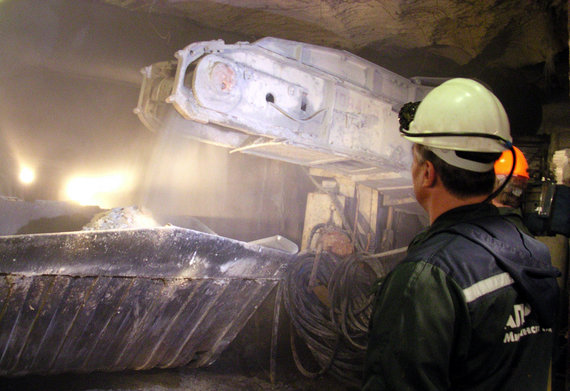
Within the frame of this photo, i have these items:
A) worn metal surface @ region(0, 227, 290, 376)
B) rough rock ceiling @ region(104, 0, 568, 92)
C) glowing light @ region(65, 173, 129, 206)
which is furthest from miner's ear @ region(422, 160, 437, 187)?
glowing light @ region(65, 173, 129, 206)

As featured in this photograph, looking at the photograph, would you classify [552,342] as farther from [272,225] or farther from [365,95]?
[272,225]

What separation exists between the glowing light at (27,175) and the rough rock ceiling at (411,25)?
103 inches

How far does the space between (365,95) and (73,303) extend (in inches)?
146

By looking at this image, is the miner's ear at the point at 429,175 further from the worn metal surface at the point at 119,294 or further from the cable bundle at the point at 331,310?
the cable bundle at the point at 331,310

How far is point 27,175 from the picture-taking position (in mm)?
5070

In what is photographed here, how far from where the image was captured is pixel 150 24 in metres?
5.12

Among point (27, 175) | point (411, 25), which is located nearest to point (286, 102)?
point (411, 25)

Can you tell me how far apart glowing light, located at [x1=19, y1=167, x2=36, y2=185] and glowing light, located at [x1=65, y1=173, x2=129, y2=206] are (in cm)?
45

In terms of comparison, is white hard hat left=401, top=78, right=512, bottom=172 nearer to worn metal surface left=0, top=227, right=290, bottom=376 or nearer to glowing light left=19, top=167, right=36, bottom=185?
worn metal surface left=0, top=227, right=290, bottom=376

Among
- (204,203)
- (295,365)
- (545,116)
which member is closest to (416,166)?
A: (295,365)

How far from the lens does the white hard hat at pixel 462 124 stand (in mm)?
1226

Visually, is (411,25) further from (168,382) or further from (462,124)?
(168,382)

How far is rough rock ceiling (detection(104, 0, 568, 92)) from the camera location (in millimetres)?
4301

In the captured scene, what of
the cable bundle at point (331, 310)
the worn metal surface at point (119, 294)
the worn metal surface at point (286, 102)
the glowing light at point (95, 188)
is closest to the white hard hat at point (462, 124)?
the worn metal surface at point (119, 294)
